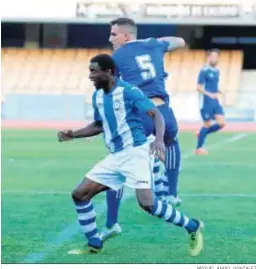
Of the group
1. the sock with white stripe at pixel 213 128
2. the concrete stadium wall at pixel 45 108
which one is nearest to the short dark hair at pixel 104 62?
the sock with white stripe at pixel 213 128

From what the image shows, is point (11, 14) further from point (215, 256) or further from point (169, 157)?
point (215, 256)

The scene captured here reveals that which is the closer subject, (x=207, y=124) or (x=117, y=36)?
(x=117, y=36)

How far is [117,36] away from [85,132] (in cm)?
112

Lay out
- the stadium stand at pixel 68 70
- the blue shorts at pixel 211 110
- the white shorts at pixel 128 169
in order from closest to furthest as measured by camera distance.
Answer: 1. the white shorts at pixel 128 169
2. the blue shorts at pixel 211 110
3. the stadium stand at pixel 68 70

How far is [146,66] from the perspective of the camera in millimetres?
8172

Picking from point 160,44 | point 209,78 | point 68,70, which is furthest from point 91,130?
point 68,70

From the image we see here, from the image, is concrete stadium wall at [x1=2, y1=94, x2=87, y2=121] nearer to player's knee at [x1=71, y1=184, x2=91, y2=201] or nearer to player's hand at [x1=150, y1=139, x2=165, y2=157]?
player's knee at [x1=71, y1=184, x2=91, y2=201]

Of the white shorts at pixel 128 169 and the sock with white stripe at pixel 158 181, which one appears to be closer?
the white shorts at pixel 128 169

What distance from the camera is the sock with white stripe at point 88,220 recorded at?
6789 mm

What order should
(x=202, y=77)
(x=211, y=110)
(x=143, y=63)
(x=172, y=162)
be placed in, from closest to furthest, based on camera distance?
(x=143, y=63) → (x=172, y=162) → (x=202, y=77) → (x=211, y=110)

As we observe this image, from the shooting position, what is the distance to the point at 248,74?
115 ft

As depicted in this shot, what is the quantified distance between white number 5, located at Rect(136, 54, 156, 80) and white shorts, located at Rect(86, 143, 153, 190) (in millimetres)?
1552

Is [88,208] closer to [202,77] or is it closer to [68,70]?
[202,77]

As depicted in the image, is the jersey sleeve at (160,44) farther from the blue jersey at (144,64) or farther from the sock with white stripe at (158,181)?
the sock with white stripe at (158,181)
